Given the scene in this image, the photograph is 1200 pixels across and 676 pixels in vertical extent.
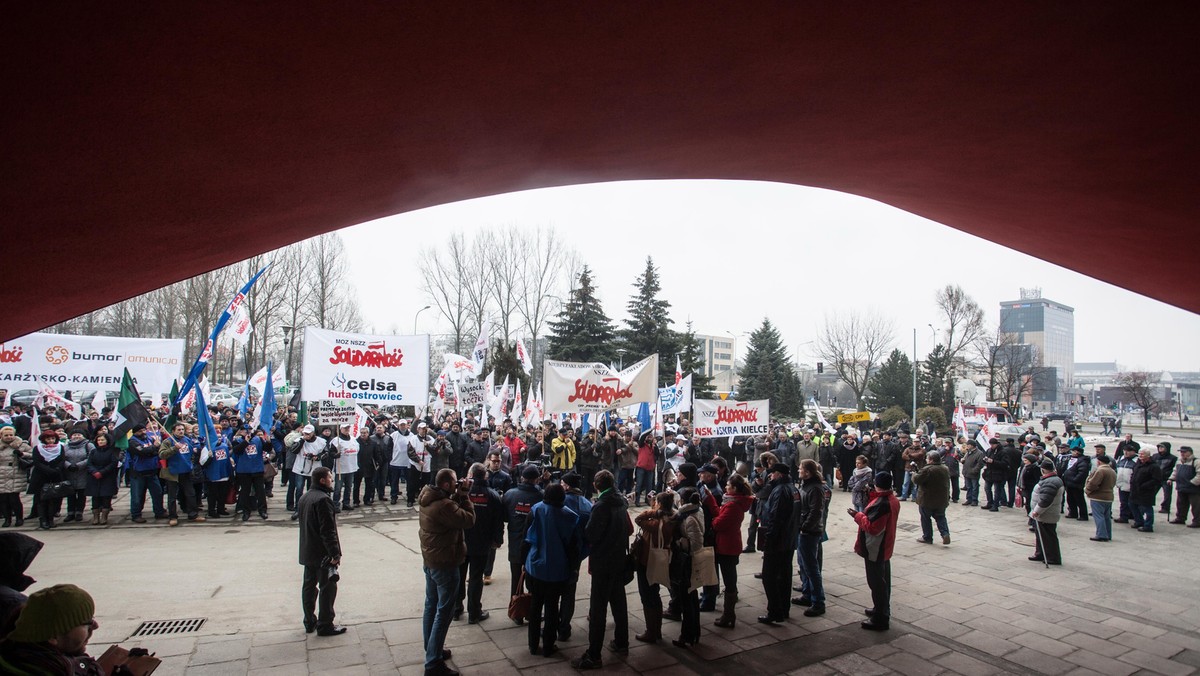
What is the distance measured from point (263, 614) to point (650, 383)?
28.1ft

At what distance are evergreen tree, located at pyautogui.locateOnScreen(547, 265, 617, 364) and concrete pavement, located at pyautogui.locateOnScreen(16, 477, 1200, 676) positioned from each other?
108 feet

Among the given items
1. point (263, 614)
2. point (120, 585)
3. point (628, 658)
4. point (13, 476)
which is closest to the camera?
point (628, 658)

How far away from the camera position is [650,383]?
13.8 metres

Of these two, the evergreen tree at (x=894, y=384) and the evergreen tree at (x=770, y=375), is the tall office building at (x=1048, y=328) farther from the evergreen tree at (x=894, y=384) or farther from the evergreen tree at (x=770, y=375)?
the evergreen tree at (x=770, y=375)

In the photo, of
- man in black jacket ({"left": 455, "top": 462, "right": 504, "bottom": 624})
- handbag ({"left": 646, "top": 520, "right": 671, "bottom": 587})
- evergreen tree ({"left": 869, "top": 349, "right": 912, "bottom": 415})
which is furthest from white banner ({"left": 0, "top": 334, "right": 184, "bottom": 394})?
evergreen tree ({"left": 869, "top": 349, "right": 912, "bottom": 415})

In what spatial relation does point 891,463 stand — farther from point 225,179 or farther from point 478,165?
point 225,179

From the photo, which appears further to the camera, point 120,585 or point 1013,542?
point 1013,542

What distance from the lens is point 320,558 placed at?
A: 6504 millimetres

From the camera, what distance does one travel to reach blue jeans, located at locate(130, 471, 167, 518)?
11586 mm

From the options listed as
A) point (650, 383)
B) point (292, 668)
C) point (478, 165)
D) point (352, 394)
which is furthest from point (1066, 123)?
point (352, 394)

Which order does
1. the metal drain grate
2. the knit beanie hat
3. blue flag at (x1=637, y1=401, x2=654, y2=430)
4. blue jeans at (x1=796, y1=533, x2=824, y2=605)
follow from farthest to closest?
blue flag at (x1=637, y1=401, x2=654, y2=430)
blue jeans at (x1=796, y1=533, x2=824, y2=605)
the metal drain grate
the knit beanie hat

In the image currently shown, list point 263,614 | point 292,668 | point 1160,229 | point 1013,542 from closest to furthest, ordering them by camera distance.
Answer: point 1160,229 < point 292,668 < point 263,614 < point 1013,542

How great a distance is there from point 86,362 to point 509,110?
18118mm

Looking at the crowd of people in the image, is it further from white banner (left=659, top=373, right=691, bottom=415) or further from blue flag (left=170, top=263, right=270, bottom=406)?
blue flag (left=170, top=263, right=270, bottom=406)
